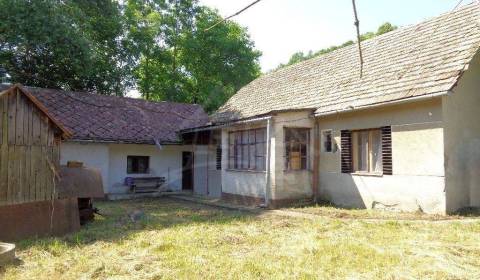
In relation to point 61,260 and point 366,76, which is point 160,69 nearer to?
point 366,76

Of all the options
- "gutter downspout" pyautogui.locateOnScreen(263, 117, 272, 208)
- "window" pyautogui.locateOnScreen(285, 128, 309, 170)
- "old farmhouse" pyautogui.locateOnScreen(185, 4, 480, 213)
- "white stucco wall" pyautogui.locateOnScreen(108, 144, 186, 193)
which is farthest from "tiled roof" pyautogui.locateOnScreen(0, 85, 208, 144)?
"window" pyautogui.locateOnScreen(285, 128, 309, 170)

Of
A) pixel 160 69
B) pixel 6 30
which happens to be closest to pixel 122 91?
pixel 160 69

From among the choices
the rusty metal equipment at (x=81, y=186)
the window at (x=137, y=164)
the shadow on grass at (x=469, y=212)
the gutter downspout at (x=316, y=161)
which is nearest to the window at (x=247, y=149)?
the gutter downspout at (x=316, y=161)

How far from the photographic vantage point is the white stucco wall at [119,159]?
54.1 ft

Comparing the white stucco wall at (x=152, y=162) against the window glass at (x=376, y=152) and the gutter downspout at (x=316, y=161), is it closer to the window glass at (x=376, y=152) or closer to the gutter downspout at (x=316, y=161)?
the gutter downspout at (x=316, y=161)

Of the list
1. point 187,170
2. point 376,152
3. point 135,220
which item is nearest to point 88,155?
point 187,170

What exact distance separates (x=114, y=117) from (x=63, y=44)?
14.6 ft

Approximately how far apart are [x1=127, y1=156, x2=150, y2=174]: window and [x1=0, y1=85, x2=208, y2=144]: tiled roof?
1.12 m

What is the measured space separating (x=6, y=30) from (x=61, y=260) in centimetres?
1626

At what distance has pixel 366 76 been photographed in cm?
1308

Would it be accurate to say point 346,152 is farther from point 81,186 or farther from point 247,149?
point 81,186

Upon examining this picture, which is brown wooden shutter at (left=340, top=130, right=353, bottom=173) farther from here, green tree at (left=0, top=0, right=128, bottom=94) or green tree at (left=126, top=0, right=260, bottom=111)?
green tree at (left=126, top=0, right=260, bottom=111)

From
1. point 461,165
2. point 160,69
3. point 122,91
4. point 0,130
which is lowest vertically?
point 461,165

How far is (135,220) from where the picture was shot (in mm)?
10492
